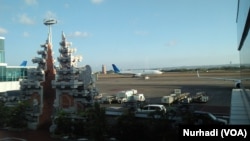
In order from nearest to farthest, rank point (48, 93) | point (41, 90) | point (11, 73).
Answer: point (41, 90) < point (48, 93) < point (11, 73)

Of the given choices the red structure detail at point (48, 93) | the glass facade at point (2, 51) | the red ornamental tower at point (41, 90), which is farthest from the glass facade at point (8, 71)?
the red structure detail at point (48, 93)

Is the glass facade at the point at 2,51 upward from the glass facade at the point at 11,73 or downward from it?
upward

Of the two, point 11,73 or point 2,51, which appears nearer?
point 2,51

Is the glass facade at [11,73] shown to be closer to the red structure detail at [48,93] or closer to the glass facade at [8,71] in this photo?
the glass facade at [8,71]

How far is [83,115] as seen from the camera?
27391mm

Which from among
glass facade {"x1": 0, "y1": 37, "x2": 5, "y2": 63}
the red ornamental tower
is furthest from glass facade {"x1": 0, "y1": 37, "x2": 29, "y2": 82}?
the red ornamental tower

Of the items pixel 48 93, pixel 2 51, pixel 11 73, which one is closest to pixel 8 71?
pixel 11 73

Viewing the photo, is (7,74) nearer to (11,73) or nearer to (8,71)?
(8,71)

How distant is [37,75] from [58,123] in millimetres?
7332

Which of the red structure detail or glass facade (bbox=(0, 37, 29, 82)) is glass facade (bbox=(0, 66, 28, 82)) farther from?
the red structure detail

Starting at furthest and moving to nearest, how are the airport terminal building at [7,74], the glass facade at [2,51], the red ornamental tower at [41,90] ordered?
the glass facade at [2,51] < the airport terminal building at [7,74] < the red ornamental tower at [41,90]

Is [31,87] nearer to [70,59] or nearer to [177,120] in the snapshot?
[70,59]

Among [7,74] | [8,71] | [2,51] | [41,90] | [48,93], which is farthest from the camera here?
[8,71]

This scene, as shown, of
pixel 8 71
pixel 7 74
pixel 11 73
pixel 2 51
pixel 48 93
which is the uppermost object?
pixel 2 51
